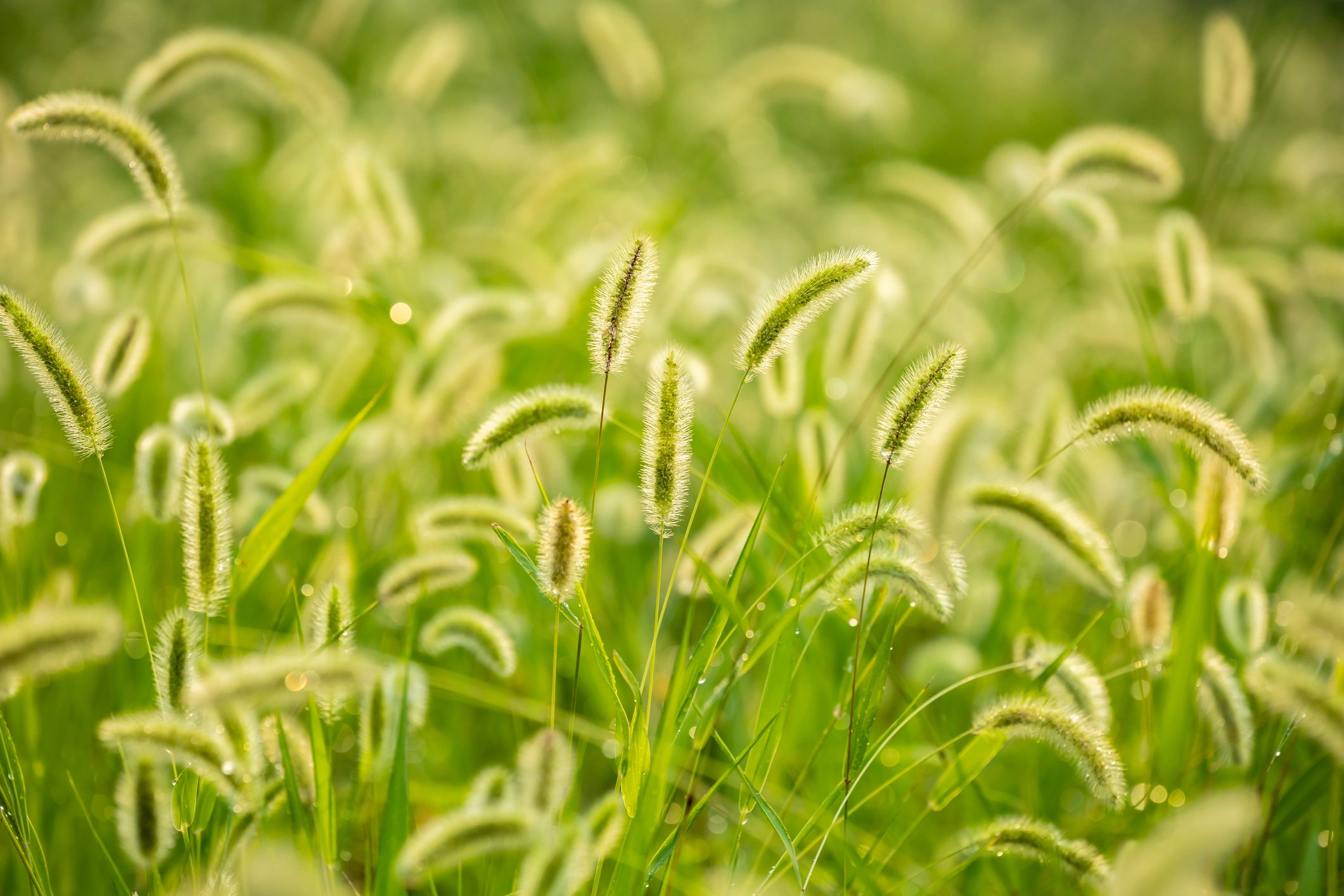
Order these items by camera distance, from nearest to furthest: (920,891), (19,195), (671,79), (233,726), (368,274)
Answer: (233,726)
(920,891)
(368,274)
(19,195)
(671,79)

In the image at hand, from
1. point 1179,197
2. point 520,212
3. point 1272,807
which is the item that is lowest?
point 1272,807

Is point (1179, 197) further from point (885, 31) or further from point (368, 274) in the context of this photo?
point (368, 274)

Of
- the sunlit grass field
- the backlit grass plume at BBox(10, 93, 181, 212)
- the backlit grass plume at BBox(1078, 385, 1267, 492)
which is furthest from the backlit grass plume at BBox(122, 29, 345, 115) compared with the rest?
the backlit grass plume at BBox(1078, 385, 1267, 492)

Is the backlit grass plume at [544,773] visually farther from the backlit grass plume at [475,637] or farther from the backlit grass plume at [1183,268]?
the backlit grass plume at [1183,268]

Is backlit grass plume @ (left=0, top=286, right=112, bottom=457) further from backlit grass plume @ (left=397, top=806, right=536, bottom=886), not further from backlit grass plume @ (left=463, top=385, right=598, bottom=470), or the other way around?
backlit grass plume @ (left=397, top=806, right=536, bottom=886)

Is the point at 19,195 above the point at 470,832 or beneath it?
above

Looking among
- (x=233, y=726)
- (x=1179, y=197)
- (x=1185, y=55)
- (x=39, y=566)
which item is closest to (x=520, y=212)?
(x=39, y=566)

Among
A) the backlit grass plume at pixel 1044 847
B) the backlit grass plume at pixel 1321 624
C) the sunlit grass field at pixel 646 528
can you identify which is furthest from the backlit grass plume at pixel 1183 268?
the backlit grass plume at pixel 1044 847
